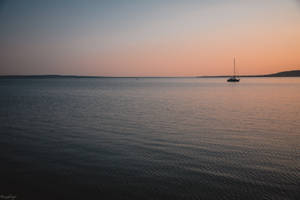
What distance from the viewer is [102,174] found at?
8234 millimetres

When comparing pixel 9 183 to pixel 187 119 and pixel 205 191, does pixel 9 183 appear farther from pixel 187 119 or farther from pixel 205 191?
pixel 187 119

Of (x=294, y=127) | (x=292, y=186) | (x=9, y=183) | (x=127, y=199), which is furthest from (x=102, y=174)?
(x=294, y=127)

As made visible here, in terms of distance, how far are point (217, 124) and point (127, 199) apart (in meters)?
13.1

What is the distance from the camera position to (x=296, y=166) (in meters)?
8.96

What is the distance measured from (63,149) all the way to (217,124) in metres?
12.2

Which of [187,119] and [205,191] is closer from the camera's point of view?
[205,191]

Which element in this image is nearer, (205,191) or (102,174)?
(205,191)

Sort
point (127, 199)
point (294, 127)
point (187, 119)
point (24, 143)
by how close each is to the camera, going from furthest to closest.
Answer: point (187, 119)
point (294, 127)
point (24, 143)
point (127, 199)

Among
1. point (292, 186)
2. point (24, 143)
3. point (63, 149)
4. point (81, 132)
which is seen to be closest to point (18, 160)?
point (63, 149)

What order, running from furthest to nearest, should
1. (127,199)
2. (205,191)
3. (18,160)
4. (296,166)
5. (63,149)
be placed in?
(63,149), (18,160), (296,166), (205,191), (127,199)

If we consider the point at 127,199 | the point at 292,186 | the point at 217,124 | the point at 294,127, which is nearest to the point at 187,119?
the point at 217,124

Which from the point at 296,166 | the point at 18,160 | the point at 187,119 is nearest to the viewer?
the point at 296,166

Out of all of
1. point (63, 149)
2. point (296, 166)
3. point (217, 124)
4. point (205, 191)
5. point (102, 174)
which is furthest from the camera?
point (217, 124)

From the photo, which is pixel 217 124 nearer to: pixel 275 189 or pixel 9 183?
pixel 275 189
